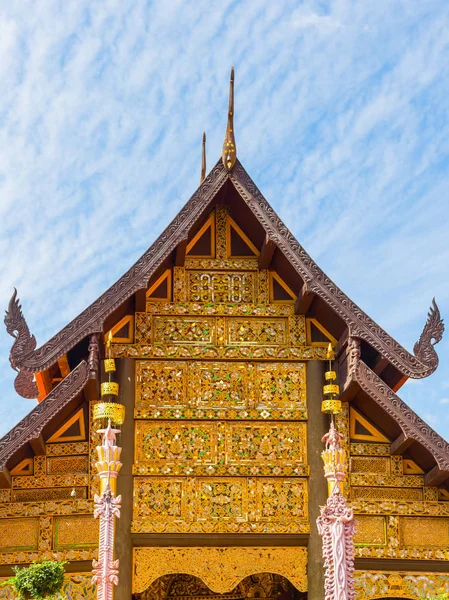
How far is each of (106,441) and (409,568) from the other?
14.3 ft

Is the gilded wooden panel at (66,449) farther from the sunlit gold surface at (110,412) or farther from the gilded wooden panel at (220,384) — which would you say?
the gilded wooden panel at (220,384)

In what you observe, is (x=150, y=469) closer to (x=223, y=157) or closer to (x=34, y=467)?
(x=34, y=467)

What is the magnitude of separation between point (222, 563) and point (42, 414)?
3075 mm

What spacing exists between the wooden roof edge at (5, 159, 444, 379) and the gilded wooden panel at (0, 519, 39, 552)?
2.01m

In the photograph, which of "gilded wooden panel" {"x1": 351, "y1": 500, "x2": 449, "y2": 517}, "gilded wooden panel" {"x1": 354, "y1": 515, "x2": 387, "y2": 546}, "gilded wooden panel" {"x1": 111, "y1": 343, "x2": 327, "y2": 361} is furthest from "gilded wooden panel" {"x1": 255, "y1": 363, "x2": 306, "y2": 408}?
"gilded wooden panel" {"x1": 354, "y1": 515, "x2": 387, "y2": 546}

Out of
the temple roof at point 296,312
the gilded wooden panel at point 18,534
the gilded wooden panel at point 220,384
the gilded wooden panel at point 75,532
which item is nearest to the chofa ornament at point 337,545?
the temple roof at point 296,312

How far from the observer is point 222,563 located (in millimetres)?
13148

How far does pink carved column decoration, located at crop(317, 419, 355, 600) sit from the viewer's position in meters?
12.1

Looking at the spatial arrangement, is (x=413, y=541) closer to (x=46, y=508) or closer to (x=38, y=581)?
(x=46, y=508)

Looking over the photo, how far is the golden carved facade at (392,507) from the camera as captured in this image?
1330cm

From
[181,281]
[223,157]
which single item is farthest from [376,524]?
[223,157]

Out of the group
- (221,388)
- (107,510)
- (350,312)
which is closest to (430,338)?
(350,312)

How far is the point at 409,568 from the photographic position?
13.3m

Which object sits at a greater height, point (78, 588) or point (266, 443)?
point (266, 443)
